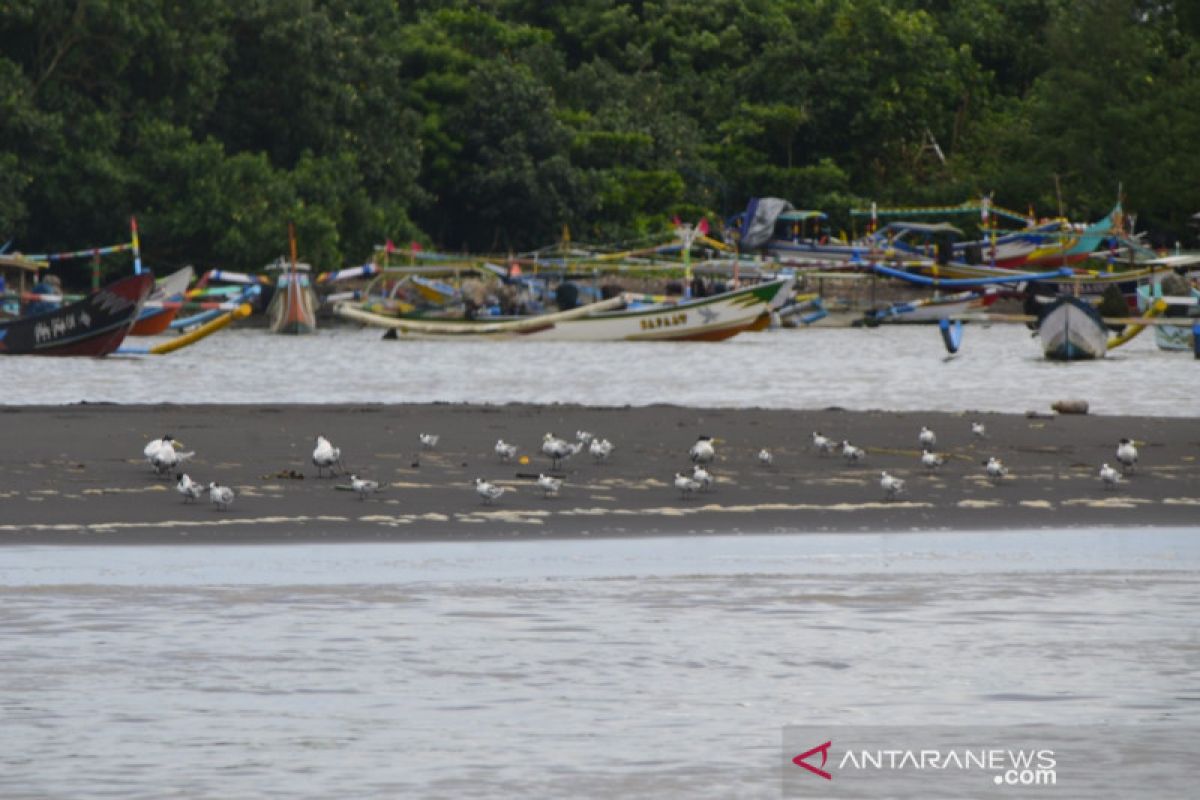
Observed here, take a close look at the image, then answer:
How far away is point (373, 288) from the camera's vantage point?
241 feet

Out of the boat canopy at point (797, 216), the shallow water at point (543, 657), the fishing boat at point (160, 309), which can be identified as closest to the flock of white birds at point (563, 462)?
the shallow water at point (543, 657)

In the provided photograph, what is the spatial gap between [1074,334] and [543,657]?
35.5 meters

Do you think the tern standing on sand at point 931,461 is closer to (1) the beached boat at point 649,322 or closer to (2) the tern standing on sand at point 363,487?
(2) the tern standing on sand at point 363,487

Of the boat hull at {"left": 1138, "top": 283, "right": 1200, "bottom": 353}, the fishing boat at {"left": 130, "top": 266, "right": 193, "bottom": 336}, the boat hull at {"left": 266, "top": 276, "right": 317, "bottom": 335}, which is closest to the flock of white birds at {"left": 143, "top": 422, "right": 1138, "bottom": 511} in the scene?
the boat hull at {"left": 1138, "top": 283, "right": 1200, "bottom": 353}

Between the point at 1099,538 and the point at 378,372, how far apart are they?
26.7 metres

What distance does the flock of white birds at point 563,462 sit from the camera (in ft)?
57.0

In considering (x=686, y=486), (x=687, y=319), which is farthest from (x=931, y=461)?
(x=687, y=319)

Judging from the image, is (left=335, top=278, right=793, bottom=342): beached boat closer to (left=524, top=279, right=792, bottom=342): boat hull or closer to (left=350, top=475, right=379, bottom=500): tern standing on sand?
(left=524, top=279, right=792, bottom=342): boat hull

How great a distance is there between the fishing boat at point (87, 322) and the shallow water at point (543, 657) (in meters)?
29.4

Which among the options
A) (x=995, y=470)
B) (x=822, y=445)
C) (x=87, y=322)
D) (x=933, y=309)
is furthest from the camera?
(x=933, y=309)

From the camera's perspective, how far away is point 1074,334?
45281 millimetres

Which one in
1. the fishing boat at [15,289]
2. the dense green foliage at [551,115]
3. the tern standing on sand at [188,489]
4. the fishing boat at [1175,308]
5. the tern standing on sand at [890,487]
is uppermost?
the dense green foliage at [551,115]

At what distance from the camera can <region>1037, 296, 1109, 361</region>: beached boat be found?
45.2m

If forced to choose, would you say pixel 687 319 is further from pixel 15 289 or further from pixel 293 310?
pixel 15 289
